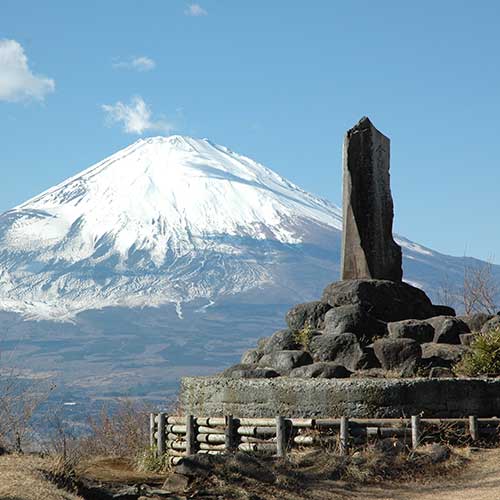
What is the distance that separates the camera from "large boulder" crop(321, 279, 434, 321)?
2534 centimetres

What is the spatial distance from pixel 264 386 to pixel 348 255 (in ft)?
20.8

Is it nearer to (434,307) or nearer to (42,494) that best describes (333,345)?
(434,307)

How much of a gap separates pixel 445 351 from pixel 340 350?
216 centimetres

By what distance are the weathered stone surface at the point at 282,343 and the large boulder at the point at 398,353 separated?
224cm

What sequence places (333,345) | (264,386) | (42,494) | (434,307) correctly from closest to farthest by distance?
(42,494)
(264,386)
(333,345)
(434,307)

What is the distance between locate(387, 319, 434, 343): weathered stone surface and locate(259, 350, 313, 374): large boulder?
6.39 feet

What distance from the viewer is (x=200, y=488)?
17938 mm

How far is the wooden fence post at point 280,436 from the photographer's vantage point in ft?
67.9

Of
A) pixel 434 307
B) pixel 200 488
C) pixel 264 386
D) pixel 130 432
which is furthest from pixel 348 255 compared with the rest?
pixel 130 432

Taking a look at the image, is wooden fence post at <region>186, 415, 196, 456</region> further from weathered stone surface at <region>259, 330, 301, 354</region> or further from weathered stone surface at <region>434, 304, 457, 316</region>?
weathered stone surface at <region>434, 304, 457, 316</region>

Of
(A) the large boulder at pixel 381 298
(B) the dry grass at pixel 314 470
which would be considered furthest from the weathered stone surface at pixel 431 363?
(A) the large boulder at pixel 381 298

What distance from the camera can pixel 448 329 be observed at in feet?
79.5

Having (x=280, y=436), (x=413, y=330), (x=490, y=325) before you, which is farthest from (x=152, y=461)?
(x=490, y=325)

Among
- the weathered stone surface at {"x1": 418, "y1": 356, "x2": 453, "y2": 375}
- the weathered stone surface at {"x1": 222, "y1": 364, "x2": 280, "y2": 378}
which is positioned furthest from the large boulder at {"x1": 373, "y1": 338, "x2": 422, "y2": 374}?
the weathered stone surface at {"x1": 222, "y1": 364, "x2": 280, "y2": 378}
